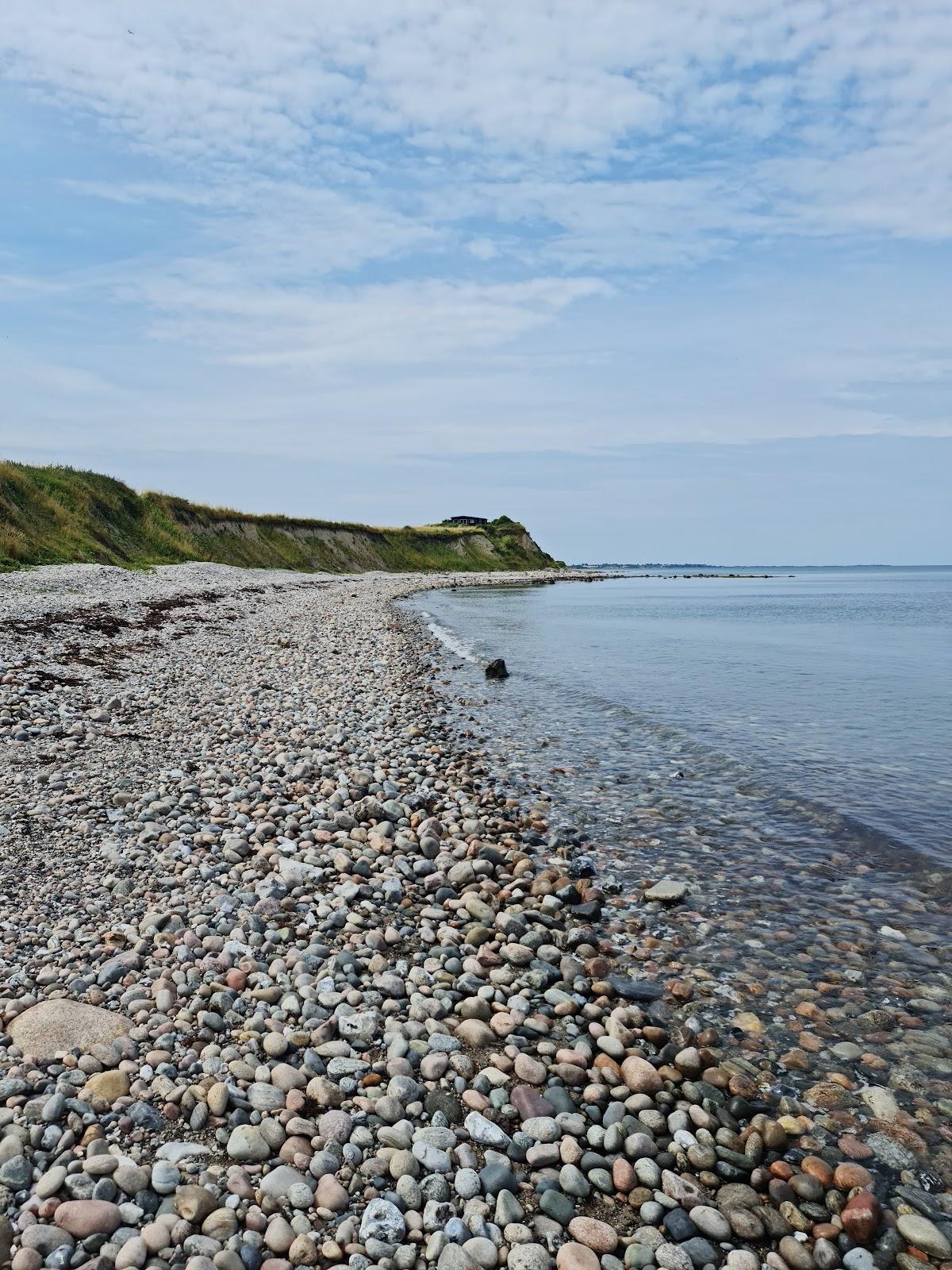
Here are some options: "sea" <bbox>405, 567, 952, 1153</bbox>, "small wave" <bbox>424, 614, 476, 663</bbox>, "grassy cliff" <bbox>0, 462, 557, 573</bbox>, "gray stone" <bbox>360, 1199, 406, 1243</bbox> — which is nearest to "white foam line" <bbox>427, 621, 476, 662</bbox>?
"small wave" <bbox>424, 614, 476, 663</bbox>

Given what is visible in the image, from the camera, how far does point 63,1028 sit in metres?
4.54

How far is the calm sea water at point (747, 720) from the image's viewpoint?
32.9 ft

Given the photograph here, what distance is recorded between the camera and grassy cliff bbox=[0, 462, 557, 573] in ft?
155

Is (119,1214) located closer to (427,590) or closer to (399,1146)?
(399,1146)

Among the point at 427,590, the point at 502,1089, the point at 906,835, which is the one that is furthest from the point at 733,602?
the point at 502,1089

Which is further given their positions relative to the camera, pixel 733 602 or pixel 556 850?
pixel 733 602

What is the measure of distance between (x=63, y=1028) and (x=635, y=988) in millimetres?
3769

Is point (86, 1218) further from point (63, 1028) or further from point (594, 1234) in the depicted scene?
point (594, 1234)

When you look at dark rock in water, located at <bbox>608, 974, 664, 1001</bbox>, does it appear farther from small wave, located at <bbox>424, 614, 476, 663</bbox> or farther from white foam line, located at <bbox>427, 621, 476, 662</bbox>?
white foam line, located at <bbox>427, 621, 476, 662</bbox>

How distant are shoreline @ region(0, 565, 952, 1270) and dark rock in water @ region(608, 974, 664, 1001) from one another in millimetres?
23

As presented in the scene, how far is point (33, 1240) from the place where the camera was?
315cm

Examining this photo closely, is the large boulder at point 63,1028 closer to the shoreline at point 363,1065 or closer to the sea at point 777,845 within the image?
the shoreline at point 363,1065

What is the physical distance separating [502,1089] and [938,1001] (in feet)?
11.1

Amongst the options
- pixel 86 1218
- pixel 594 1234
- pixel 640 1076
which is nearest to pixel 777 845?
pixel 640 1076
